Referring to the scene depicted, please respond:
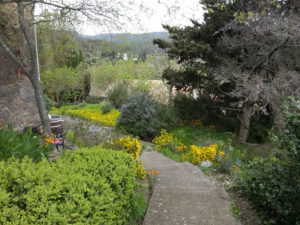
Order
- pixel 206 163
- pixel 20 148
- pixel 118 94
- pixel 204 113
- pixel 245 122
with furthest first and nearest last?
pixel 118 94 → pixel 204 113 → pixel 245 122 → pixel 206 163 → pixel 20 148

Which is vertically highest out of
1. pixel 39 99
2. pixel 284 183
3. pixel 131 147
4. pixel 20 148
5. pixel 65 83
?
pixel 39 99

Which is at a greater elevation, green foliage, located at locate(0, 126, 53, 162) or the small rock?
green foliage, located at locate(0, 126, 53, 162)

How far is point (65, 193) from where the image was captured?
2.01 m

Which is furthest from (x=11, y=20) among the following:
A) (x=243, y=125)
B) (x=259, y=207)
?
(x=243, y=125)

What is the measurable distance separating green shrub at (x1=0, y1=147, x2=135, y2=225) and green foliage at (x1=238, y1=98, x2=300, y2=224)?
1630 millimetres

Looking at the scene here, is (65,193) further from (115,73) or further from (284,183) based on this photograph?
(115,73)

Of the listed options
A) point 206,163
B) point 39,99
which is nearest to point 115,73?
point 39,99

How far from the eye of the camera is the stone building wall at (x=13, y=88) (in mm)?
6129

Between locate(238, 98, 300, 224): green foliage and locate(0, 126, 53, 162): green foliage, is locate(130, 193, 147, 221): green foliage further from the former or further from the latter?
locate(0, 126, 53, 162): green foliage

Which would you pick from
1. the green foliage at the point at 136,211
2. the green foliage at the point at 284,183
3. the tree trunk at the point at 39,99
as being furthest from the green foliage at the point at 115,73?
the green foliage at the point at 284,183

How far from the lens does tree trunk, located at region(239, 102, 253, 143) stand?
8914mm

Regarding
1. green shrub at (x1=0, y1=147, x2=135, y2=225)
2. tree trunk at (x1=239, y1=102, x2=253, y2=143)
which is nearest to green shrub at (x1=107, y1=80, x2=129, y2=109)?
tree trunk at (x1=239, y1=102, x2=253, y2=143)

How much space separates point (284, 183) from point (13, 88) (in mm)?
6803

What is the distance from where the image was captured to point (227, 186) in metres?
4.06
